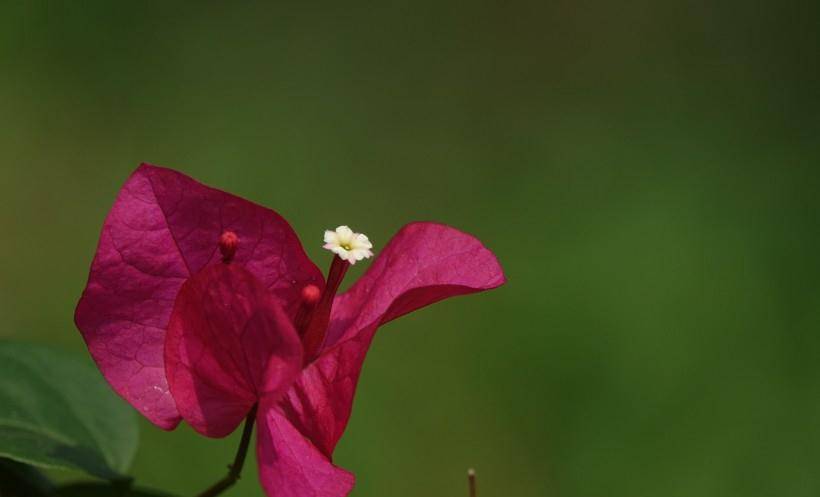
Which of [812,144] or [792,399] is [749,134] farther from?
[792,399]

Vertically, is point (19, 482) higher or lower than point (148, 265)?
lower

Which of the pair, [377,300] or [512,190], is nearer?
[377,300]

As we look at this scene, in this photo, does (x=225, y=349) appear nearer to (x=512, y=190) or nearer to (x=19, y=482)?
(x=19, y=482)

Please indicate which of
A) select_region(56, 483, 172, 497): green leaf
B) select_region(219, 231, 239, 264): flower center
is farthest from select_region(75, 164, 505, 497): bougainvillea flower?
select_region(56, 483, 172, 497): green leaf

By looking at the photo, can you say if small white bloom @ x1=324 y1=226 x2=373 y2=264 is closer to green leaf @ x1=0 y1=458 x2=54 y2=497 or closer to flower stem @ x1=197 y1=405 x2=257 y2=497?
flower stem @ x1=197 y1=405 x2=257 y2=497

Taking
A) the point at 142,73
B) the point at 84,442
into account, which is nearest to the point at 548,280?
the point at 142,73

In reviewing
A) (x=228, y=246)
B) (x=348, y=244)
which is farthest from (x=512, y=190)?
(x=228, y=246)

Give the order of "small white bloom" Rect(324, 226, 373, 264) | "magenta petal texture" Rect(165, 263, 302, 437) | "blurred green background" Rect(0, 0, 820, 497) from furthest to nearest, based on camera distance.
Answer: "blurred green background" Rect(0, 0, 820, 497) < "small white bloom" Rect(324, 226, 373, 264) < "magenta petal texture" Rect(165, 263, 302, 437)
